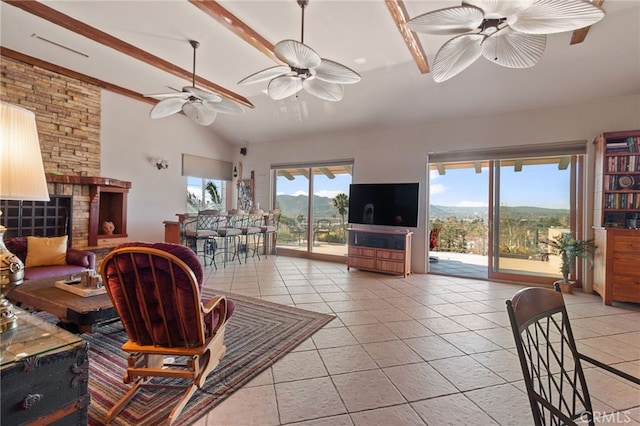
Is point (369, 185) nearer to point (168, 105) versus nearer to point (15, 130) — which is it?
point (168, 105)

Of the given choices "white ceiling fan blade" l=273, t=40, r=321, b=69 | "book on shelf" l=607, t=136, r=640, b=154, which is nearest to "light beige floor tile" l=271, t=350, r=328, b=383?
"white ceiling fan blade" l=273, t=40, r=321, b=69

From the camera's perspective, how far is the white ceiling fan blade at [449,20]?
1955 millimetres

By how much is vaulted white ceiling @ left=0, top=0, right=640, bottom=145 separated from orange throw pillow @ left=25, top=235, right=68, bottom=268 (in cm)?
270

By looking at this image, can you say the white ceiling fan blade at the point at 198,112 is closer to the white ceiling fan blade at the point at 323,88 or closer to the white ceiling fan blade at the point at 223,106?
the white ceiling fan blade at the point at 223,106

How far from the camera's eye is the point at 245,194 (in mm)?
7527

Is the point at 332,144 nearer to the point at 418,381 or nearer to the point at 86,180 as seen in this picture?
the point at 86,180

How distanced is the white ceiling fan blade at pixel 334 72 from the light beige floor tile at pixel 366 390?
2589 millimetres

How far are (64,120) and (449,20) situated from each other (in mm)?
5942

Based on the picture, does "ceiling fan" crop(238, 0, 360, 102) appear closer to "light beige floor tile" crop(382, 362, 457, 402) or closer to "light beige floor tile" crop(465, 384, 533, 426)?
"light beige floor tile" crop(382, 362, 457, 402)

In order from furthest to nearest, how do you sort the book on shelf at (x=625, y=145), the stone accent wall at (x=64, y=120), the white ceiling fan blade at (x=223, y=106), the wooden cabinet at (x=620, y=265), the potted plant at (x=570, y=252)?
the stone accent wall at (x=64, y=120), the potted plant at (x=570, y=252), the white ceiling fan blade at (x=223, y=106), the book on shelf at (x=625, y=145), the wooden cabinet at (x=620, y=265)

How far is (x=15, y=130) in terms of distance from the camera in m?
1.10

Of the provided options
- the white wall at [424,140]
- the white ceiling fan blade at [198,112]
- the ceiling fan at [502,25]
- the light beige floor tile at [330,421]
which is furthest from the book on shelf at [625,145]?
the white ceiling fan blade at [198,112]

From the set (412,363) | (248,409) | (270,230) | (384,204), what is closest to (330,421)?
(248,409)

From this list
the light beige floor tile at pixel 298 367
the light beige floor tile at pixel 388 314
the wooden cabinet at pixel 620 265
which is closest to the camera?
the light beige floor tile at pixel 298 367
